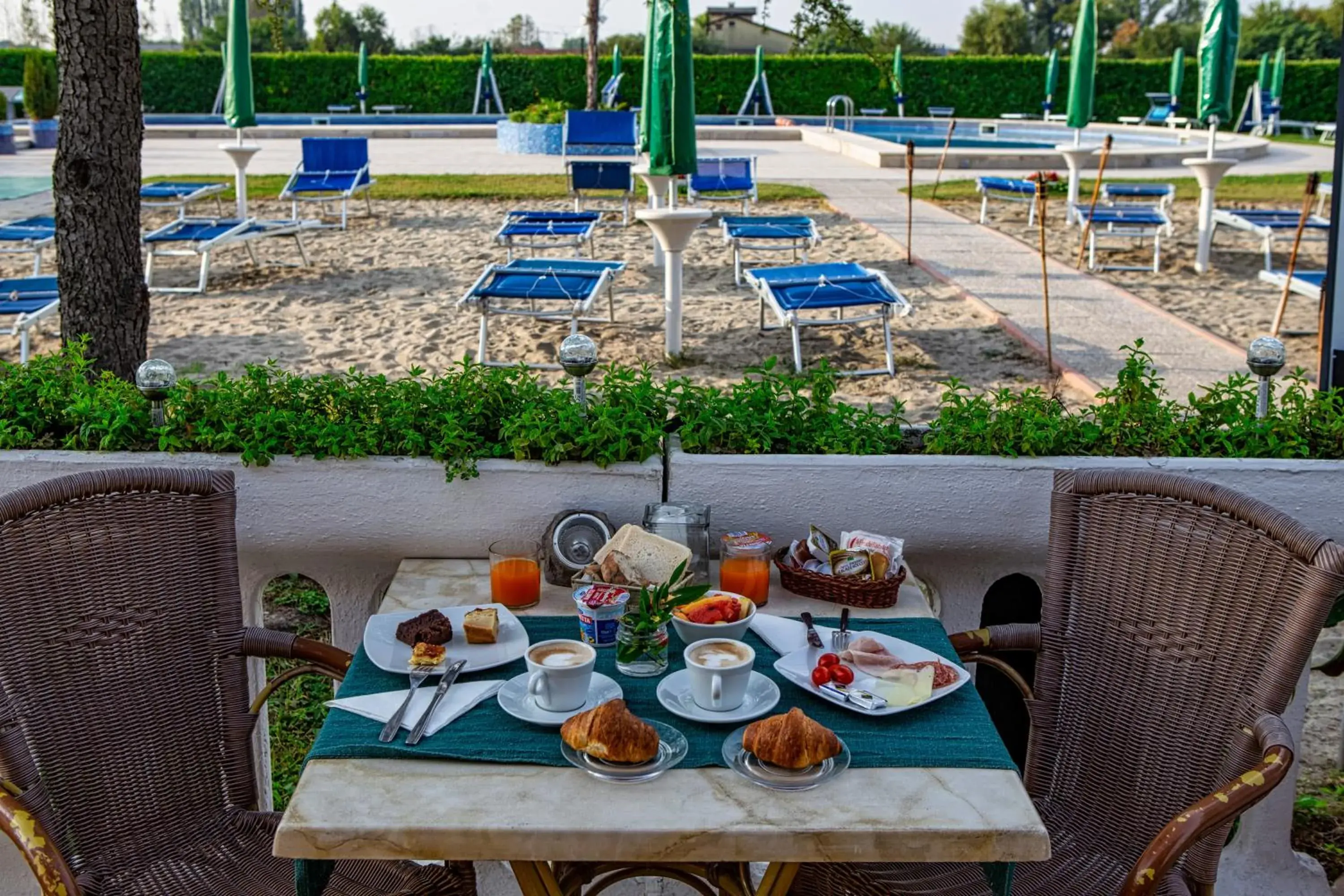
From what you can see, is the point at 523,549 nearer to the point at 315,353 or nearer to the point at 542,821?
the point at 542,821

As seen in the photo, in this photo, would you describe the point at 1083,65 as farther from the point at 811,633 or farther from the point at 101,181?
the point at 811,633

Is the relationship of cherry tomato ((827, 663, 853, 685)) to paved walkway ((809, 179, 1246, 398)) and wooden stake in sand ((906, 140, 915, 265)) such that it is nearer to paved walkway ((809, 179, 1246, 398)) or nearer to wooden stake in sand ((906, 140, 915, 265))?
paved walkway ((809, 179, 1246, 398))

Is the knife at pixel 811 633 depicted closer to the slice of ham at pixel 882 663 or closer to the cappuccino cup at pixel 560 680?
the slice of ham at pixel 882 663

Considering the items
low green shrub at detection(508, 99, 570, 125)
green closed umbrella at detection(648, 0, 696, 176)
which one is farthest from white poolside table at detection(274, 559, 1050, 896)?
low green shrub at detection(508, 99, 570, 125)

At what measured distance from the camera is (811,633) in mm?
2223

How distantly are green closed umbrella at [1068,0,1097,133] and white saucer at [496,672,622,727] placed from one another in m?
11.8

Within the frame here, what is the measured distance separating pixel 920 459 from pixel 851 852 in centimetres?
123

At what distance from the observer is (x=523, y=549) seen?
250 cm

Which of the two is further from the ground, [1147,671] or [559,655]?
[559,655]

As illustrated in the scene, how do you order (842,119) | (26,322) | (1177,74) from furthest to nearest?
(842,119), (1177,74), (26,322)

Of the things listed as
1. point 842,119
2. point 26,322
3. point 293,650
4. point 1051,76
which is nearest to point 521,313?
point 26,322

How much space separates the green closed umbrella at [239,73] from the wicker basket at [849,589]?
10478 mm

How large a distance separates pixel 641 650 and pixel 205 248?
8.52 metres

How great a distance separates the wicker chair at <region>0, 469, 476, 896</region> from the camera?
86.0 inches
